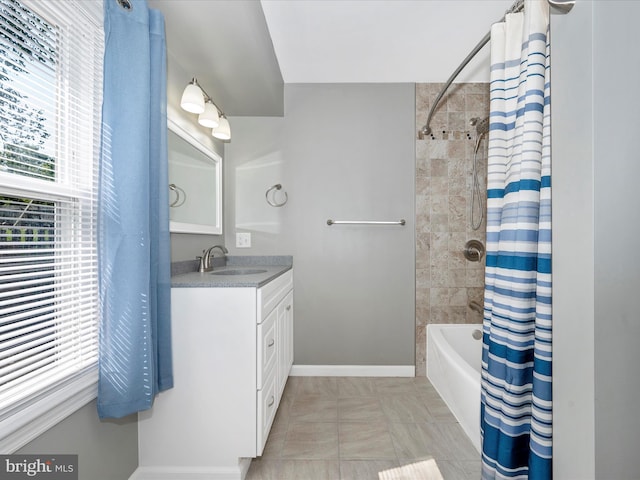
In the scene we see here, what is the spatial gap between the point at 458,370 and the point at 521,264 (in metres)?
1.18

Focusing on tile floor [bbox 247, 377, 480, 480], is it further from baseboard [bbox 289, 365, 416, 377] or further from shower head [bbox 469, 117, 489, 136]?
shower head [bbox 469, 117, 489, 136]

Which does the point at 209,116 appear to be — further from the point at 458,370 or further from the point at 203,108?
the point at 458,370

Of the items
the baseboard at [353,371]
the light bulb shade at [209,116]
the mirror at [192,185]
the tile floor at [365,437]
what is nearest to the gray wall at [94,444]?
the tile floor at [365,437]

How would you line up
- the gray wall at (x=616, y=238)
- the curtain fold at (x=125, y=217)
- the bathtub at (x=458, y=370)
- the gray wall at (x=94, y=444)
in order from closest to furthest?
the gray wall at (x=616, y=238), the gray wall at (x=94, y=444), the curtain fold at (x=125, y=217), the bathtub at (x=458, y=370)

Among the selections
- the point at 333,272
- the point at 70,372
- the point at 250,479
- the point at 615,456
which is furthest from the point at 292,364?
the point at 615,456

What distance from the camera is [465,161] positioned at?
2.50 meters

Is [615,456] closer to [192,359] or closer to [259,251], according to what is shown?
[192,359]

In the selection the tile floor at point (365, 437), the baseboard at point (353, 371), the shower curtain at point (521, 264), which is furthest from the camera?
the baseboard at point (353, 371)

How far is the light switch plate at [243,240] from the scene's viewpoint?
8.34 feet

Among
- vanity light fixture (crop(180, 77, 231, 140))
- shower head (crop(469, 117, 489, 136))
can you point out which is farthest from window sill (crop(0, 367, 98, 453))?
shower head (crop(469, 117, 489, 136))

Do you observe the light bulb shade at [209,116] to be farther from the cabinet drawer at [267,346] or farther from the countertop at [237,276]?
the cabinet drawer at [267,346]

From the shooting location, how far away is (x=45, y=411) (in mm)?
935

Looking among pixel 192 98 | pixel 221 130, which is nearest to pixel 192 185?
pixel 221 130

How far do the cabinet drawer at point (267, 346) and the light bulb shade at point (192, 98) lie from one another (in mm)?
1236
